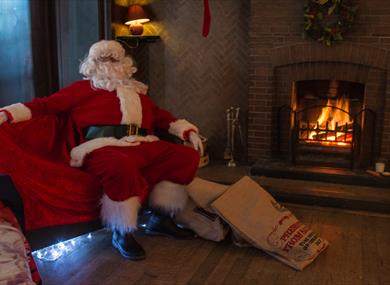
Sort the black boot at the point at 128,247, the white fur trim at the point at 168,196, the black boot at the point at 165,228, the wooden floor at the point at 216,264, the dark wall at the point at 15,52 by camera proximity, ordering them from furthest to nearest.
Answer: the dark wall at the point at 15,52 → the black boot at the point at 165,228 → the white fur trim at the point at 168,196 → the black boot at the point at 128,247 → the wooden floor at the point at 216,264

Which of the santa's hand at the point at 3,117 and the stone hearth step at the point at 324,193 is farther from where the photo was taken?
the stone hearth step at the point at 324,193

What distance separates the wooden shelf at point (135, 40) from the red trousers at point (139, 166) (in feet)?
5.57

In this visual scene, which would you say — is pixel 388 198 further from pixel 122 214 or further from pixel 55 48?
pixel 55 48

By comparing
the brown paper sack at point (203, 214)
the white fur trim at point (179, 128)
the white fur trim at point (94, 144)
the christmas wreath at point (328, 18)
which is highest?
the christmas wreath at point (328, 18)

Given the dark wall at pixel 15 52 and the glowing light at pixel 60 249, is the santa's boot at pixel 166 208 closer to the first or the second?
the glowing light at pixel 60 249

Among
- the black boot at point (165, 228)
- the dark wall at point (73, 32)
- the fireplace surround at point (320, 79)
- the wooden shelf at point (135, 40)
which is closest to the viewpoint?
the black boot at point (165, 228)

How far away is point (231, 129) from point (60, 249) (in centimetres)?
199

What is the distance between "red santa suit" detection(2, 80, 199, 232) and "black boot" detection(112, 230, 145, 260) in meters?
0.13

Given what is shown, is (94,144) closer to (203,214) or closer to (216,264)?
(203,214)

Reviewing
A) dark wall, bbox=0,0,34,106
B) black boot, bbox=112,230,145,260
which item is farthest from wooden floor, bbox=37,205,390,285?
dark wall, bbox=0,0,34,106

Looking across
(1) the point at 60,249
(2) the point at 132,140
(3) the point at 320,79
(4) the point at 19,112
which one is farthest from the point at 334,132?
(4) the point at 19,112

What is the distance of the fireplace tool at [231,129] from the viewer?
415cm

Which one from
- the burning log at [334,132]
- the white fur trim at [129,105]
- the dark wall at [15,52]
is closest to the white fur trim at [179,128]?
the white fur trim at [129,105]

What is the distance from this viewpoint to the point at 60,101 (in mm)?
2834
